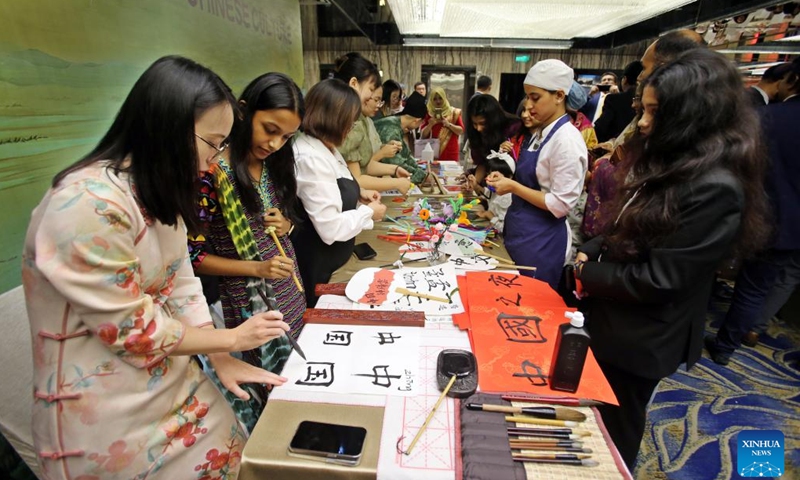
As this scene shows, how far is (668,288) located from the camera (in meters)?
1.19

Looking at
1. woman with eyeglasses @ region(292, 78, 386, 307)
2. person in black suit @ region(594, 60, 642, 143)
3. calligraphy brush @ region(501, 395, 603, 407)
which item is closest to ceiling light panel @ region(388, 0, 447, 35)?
person in black suit @ region(594, 60, 642, 143)

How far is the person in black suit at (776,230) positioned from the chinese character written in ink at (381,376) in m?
2.66

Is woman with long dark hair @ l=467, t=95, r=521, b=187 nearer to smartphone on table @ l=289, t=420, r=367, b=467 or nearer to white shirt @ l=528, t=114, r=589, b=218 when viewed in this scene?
white shirt @ l=528, t=114, r=589, b=218

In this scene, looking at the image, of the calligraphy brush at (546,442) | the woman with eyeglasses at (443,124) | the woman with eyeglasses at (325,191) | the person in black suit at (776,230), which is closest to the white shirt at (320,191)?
the woman with eyeglasses at (325,191)

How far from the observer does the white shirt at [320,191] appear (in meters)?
1.68

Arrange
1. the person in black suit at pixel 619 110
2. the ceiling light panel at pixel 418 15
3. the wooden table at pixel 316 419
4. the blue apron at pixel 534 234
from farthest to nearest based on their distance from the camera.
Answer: the ceiling light panel at pixel 418 15 < the person in black suit at pixel 619 110 < the blue apron at pixel 534 234 < the wooden table at pixel 316 419

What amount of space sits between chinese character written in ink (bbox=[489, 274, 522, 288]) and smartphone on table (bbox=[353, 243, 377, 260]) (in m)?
0.63

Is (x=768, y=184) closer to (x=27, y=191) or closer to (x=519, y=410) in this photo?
(x=519, y=410)

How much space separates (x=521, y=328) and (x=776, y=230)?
2.40m

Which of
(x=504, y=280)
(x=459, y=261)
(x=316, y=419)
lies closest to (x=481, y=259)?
(x=459, y=261)

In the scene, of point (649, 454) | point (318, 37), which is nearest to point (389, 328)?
point (649, 454)

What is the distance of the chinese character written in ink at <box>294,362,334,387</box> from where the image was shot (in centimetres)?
108

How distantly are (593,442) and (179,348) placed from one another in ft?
3.29

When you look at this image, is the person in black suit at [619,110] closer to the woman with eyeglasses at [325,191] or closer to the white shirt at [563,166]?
the white shirt at [563,166]
